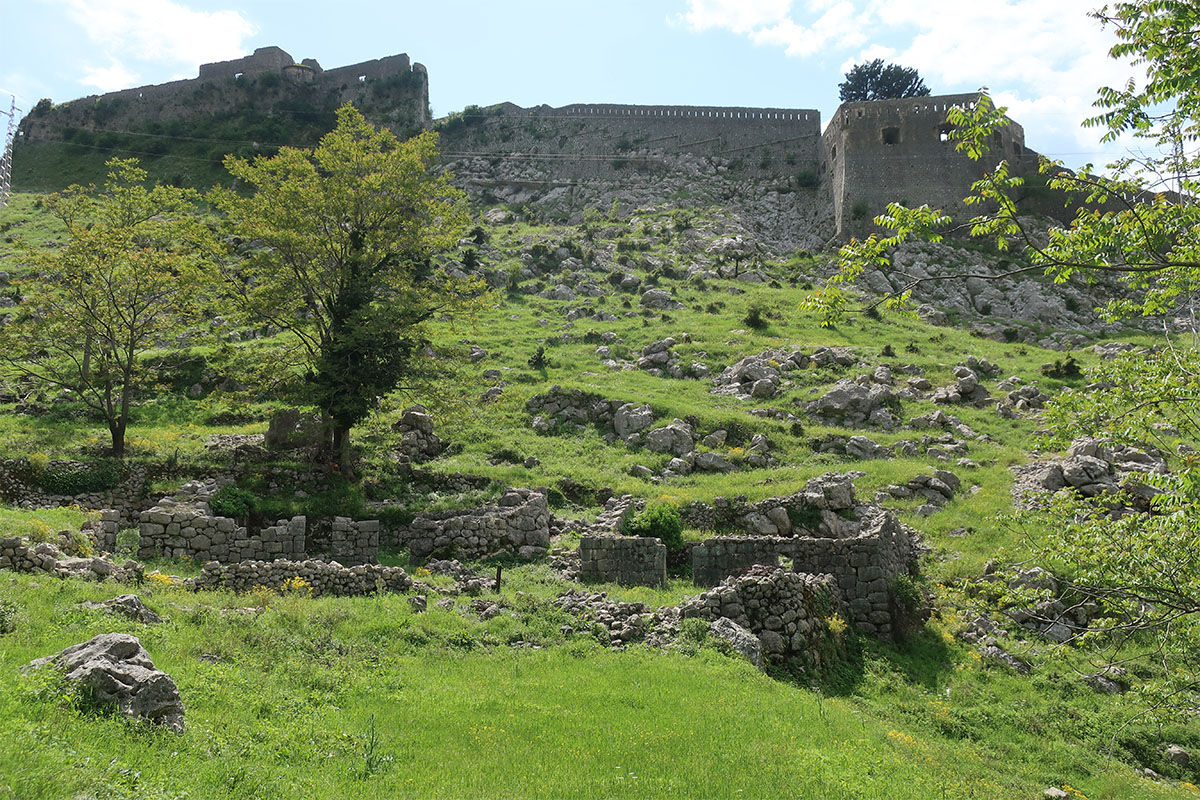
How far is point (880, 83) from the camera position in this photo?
213 feet

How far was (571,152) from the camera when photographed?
6844 cm

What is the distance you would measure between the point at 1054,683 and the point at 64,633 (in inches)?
586

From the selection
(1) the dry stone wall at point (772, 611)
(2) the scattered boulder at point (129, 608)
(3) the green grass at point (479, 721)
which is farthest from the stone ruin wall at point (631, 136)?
(2) the scattered boulder at point (129, 608)

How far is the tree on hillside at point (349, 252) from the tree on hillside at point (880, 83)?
172 ft

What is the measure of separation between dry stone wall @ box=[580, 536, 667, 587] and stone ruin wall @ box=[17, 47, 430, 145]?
63285mm

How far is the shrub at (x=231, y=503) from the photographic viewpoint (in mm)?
17641

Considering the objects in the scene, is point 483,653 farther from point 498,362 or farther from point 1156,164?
point 498,362

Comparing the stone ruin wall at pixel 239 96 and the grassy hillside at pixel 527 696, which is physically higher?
the stone ruin wall at pixel 239 96

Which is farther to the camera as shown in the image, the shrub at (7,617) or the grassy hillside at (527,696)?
the shrub at (7,617)

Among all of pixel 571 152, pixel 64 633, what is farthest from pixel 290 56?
pixel 64 633

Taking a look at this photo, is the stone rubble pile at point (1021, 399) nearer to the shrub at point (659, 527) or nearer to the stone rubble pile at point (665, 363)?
the stone rubble pile at point (665, 363)

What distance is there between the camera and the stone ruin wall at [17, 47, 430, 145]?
6969 cm

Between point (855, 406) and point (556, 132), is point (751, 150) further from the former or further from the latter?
point (855, 406)

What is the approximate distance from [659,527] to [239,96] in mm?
72212
